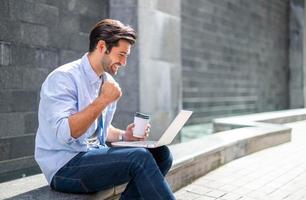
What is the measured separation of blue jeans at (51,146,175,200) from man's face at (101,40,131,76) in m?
0.47

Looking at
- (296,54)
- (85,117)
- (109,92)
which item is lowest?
(85,117)

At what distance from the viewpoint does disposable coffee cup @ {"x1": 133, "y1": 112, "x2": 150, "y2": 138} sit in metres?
2.39

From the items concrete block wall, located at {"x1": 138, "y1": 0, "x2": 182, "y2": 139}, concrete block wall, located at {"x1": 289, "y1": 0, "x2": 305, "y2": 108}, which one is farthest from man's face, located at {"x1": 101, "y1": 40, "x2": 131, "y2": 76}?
concrete block wall, located at {"x1": 289, "y1": 0, "x2": 305, "y2": 108}

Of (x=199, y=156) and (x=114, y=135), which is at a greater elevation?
(x=114, y=135)

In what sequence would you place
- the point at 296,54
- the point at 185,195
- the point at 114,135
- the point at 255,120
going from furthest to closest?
the point at 296,54, the point at 255,120, the point at 185,195, the point at 114,135

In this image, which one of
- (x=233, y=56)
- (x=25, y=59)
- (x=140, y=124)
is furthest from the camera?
(x=233, y=56)

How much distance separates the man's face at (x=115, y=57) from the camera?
224cm

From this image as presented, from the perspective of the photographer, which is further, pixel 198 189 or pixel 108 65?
pixel 198 189

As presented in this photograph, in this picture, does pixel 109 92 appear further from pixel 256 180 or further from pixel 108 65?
pixel 256 180

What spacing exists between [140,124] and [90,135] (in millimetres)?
316

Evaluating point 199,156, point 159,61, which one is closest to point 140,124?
point 199,156

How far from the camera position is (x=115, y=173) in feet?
6.81

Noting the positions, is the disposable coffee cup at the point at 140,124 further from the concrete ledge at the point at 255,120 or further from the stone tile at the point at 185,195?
the concrete ledge at the point at 255,120

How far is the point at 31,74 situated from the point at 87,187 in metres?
2.39
